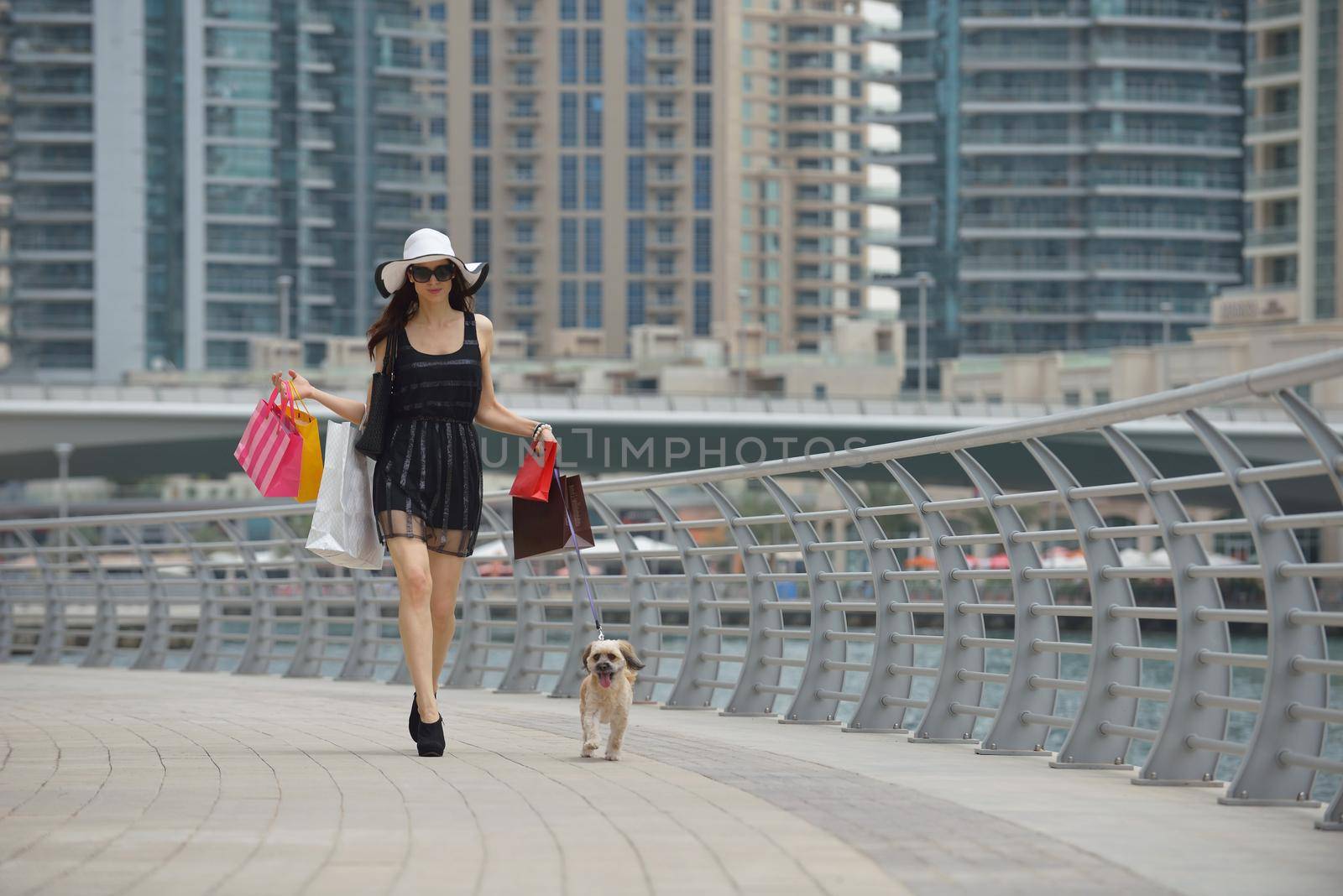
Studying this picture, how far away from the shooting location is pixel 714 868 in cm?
474

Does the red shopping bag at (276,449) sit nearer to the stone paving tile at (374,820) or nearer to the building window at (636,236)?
the stone paving tile at (374,820)

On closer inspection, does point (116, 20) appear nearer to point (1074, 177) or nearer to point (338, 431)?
point (1074, 177)

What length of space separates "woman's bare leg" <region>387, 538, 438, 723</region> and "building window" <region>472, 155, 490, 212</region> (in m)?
134

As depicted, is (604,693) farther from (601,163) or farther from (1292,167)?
(601,163)

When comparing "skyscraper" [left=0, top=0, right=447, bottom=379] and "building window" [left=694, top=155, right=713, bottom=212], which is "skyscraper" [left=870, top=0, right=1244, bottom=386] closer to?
"building window" [left=694, top=155, right=713, bottom=212]

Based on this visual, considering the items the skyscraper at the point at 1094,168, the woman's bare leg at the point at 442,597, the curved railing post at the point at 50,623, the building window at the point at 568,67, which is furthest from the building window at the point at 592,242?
the woman's bare leg at the point at 442,597

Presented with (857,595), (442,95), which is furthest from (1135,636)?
(442,95)

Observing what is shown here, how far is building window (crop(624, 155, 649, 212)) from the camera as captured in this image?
14200 centimetres

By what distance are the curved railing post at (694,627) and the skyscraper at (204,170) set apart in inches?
4390

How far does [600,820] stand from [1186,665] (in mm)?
2065

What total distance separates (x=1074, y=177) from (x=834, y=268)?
4285 centimetres

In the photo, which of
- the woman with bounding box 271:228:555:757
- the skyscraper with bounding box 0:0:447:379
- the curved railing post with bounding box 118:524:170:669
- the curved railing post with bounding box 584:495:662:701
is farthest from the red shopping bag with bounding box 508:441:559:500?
the skyscraper with bounding box 0:0:447:379

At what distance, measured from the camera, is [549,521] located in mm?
8484

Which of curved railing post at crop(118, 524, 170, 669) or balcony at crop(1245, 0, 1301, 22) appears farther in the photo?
balcony at crop(1245, 0, 1301, 22)
